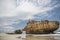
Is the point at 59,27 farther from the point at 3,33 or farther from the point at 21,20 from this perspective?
the point at 3,33

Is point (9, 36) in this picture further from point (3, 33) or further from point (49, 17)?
point (49, 17)

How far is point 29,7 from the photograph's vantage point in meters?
3.06

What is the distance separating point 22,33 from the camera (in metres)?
3.02

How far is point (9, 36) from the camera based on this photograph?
9.87 ft

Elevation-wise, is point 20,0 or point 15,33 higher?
point 20,0

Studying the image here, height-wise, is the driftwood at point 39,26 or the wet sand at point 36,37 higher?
the driftwood at point 39,26

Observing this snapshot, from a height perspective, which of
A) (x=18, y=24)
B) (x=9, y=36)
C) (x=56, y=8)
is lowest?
(x=9, y=36)

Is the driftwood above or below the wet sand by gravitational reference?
above

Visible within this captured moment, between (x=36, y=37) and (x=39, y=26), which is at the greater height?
(x=39, y=26)

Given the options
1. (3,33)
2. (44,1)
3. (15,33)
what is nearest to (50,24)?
(44,1)

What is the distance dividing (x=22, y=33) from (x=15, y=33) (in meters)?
0.11

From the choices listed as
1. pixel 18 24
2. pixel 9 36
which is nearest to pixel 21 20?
pixel 18 24

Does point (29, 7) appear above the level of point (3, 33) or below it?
above

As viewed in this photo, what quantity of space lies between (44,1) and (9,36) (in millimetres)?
798
